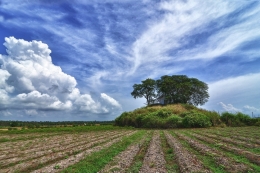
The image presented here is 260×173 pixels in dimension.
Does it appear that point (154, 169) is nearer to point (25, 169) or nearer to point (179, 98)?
point (25, 169)

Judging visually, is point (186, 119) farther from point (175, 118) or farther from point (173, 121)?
point (173, 121)

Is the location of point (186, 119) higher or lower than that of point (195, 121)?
higher

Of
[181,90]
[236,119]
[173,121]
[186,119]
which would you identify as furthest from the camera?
[181,90]

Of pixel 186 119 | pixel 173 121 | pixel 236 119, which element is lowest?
pixel 173 121

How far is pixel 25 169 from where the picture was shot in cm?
1316

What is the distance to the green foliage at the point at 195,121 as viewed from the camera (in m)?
49.8

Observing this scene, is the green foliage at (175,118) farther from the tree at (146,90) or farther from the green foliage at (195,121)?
the tree at (146,90)

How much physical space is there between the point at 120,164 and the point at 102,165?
4.37 ft

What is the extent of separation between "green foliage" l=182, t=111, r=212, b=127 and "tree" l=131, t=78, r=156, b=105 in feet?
119

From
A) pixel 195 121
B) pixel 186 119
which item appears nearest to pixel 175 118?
pixel 186 119

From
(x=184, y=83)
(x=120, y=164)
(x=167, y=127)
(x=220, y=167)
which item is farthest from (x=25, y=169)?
(x=184, y=83)

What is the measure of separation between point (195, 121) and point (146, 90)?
39.4 m

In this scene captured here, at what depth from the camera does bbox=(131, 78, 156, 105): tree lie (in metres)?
86.3

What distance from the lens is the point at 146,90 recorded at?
8744cm
